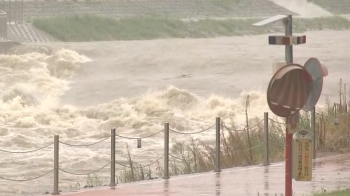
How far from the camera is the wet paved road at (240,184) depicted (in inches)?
535

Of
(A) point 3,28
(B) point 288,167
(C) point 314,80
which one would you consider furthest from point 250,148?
(A) point 3,28

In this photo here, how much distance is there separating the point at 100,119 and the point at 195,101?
3383mm

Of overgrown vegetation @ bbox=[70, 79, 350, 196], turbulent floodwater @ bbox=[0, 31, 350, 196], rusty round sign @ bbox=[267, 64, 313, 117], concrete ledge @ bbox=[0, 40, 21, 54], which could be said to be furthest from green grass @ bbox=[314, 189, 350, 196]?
concrete ledge @ bbox=[0, 40, 21, 54]

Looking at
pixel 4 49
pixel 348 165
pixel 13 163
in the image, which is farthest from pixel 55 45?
pixel 348 165

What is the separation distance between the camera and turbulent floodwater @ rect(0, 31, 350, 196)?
76.6 ft

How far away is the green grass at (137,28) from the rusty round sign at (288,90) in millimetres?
39410

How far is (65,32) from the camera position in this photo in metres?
50.5

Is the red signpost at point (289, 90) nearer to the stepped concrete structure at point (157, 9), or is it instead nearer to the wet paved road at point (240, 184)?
the wet paved road at point (240, 184)

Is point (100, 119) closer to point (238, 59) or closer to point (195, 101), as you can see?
point (195, 101)

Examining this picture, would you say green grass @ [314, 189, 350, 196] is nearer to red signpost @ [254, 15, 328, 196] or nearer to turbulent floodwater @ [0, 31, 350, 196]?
red signpost @ [254, 15, 328, 196]

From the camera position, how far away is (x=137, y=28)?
53.3 m

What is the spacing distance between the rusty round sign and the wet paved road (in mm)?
2648

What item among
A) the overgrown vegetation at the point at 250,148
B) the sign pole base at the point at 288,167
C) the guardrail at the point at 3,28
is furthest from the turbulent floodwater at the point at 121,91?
the sign pole base at the point at 288,167

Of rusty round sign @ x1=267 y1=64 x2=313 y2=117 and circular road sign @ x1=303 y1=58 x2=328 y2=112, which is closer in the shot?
rusty round sign @ x1=267 y1=64 x2=313 y2=117
